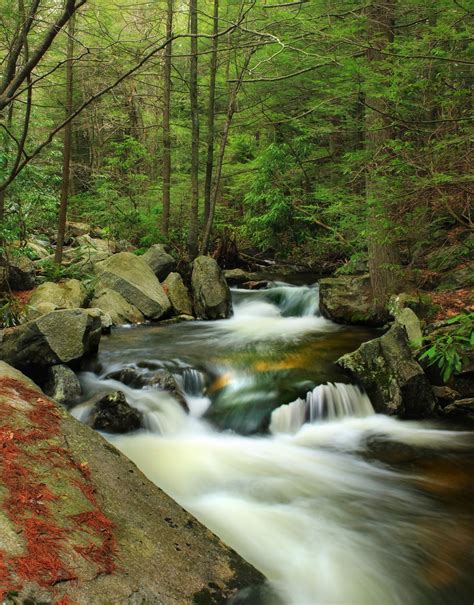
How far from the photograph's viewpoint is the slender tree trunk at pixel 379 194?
641cm

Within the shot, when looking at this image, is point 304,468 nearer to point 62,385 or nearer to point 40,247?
point 62,385

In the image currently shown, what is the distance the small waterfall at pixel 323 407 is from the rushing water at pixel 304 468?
0.01m

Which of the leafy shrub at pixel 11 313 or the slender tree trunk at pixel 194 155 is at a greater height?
the slender tree trunk at pixel 194 155

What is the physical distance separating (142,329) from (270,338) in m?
2.68

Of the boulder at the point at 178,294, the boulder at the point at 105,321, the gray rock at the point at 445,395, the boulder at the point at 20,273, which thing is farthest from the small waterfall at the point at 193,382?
the boulder at the point at 20,273

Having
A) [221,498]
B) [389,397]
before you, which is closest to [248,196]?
[389,397]

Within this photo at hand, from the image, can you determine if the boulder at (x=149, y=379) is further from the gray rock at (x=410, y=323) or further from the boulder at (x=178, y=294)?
the boulder at (x=178, y=294)

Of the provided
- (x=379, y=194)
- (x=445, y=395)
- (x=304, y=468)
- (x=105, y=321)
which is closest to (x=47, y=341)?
(x=105, y=321)

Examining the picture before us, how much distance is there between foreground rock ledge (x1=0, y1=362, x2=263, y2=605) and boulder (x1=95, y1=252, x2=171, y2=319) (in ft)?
21.8

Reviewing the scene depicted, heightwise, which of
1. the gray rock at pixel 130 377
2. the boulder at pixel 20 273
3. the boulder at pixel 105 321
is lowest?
the gray rock at pixel 130 377

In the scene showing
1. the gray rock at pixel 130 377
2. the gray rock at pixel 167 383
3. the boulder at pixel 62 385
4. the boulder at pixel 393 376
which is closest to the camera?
the boulder at pixel 62 385

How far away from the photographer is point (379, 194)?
22.0 ft

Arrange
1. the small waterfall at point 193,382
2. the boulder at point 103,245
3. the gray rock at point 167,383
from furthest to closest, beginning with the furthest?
1. the boulder at point 103,245
2. the small waterfall at point 193,382
3. the gray rock at point 167,383

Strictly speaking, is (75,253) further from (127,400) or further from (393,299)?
(393,299)
